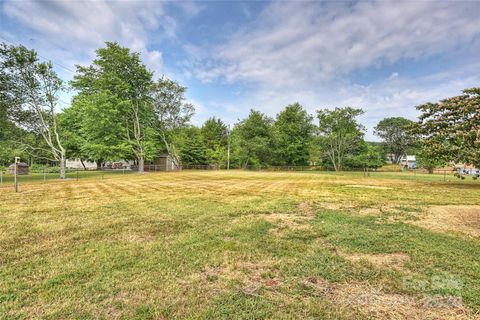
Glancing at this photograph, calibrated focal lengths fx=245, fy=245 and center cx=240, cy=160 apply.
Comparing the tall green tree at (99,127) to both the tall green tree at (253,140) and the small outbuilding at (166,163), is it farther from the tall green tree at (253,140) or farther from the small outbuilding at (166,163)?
the tall green tree at (253,140)

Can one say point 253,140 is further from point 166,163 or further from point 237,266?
point 237,266

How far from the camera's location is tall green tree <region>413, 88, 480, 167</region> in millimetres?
13992

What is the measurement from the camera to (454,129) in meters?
15.2

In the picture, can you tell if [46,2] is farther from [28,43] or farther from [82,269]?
[82,269]

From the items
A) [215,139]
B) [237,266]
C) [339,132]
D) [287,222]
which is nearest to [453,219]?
[287,222]

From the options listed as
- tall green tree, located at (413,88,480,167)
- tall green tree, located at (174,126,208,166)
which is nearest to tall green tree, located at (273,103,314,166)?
tall green tree, located at (174,126,208,166)

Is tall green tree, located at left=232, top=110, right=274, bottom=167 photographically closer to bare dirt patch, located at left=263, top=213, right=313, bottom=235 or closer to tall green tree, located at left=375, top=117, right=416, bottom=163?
bare dirt patch, located at left=263, top=213, right=313, bottom=235

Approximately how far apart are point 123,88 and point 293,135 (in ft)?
112

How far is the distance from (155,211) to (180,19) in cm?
1348

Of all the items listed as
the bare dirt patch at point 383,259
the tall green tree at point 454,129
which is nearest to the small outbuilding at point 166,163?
the tall green tree at point 454,129

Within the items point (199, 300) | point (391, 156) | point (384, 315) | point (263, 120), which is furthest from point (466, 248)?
point (391, 156)

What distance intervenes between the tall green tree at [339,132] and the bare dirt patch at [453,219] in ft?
141

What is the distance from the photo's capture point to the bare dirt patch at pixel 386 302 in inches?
98.4

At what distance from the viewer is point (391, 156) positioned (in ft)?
254
